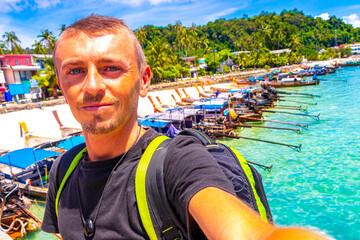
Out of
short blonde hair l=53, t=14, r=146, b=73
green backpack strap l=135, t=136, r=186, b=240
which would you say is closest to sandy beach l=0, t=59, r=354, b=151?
short blonde hair l=53, t=14, r=146, b=73

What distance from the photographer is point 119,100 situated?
4.80 ft

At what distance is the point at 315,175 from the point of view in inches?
490

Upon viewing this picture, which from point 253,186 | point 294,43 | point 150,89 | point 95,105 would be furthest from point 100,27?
point 294,43

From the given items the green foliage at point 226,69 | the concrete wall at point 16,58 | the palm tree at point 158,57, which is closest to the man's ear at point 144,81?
the palm tree at point 158,57

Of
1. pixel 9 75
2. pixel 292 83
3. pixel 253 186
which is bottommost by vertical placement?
pixel 292 83

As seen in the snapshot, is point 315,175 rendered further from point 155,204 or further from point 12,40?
point 12,40

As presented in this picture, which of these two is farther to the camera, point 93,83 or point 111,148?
point 111,148

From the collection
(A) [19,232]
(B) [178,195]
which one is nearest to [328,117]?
(A) [19,232]

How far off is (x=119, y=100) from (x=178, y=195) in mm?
A: 659

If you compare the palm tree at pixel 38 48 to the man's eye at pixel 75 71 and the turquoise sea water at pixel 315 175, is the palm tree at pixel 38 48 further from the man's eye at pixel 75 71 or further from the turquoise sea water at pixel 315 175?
the man's eye at pixel 75 71

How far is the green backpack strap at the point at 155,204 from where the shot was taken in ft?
3.86

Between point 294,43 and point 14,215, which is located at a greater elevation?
point 294,43

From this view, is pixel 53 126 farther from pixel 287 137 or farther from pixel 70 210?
pixel 70 210

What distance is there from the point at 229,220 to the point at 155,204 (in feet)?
1.32
